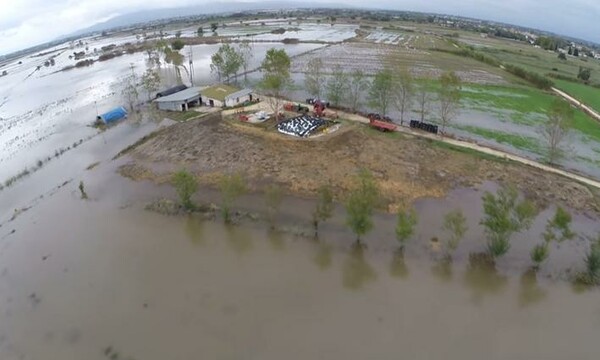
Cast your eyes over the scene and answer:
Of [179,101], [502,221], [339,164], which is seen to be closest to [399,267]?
[502,221]

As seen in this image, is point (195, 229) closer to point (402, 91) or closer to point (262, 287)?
point (262, 287)

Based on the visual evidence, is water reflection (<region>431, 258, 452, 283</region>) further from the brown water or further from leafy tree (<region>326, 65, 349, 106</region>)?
leafy tree (<region>326, 65, 349, 106</region>)

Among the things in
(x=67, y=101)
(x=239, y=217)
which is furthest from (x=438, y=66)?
(x=67, y=101)

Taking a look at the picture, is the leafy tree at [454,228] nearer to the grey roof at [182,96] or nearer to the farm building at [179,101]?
the farm building at [179,101]

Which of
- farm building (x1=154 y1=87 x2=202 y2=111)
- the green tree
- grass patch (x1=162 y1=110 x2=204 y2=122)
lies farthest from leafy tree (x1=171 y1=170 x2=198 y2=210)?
farm building (x1=154 y1=87 x2=202 y2=111)

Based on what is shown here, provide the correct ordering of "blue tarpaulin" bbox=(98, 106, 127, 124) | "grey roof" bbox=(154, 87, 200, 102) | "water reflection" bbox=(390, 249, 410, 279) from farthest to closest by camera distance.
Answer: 1. "grey roof" bbox=(154, 87, 200, 102)
2. "blue tarpaulin" bbox=(98, 106, 127, 124)
3. "water reflection" bbox=(390, 249, 410, 279)

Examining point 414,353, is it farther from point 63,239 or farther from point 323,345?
point 63,239
